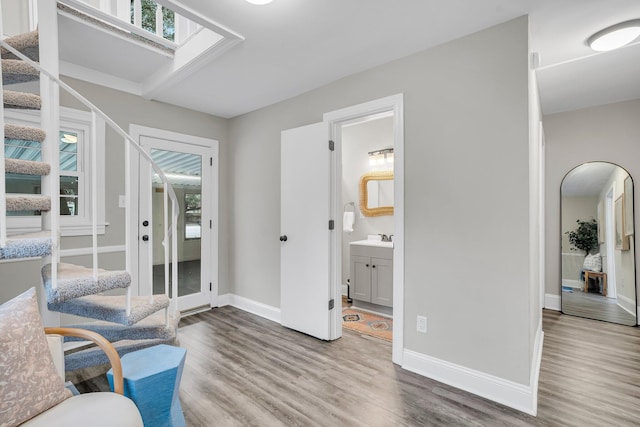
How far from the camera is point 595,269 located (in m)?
3.69

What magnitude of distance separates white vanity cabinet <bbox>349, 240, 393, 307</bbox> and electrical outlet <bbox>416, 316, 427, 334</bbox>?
3.87 feet

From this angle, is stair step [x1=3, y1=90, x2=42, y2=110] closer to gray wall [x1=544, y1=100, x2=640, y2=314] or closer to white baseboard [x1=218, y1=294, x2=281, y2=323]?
white baseboard [x1=218, y1=294, x2=281, y2=323]

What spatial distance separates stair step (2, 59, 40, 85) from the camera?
5.99ft

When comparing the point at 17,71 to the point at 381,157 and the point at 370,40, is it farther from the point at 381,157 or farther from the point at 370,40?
the point at 381,157

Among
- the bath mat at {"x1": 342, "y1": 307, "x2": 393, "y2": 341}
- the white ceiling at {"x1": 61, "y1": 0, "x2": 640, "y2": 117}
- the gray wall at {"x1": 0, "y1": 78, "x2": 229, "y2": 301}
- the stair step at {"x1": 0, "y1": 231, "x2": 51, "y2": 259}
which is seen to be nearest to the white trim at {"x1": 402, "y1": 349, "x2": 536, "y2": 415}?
the bath mat at {"x1": 342, "y1": 307, "x2": 393, "y2": 341}

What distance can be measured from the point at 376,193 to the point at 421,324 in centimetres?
226

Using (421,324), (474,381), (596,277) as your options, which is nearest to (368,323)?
(421,324)

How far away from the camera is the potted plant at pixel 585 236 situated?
12.0 ft

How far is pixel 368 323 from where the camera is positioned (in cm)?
344

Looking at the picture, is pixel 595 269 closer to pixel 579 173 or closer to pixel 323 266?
pixel 579 173

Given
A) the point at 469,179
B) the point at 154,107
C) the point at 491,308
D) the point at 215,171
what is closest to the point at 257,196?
the point at 215,171

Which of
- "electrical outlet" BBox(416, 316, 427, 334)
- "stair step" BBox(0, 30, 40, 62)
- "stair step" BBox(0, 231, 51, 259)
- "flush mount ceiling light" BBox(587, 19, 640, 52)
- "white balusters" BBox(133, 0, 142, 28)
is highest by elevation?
"white balusters" BBox(133, 0, 142, 28)

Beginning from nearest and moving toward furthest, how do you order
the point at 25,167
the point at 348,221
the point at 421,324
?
1. the point at 25,167
2. the point at 421,324
3. the point at 348,221

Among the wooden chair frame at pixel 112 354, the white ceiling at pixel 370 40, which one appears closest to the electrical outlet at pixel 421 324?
the wooden chair frame at pixel 112 354
